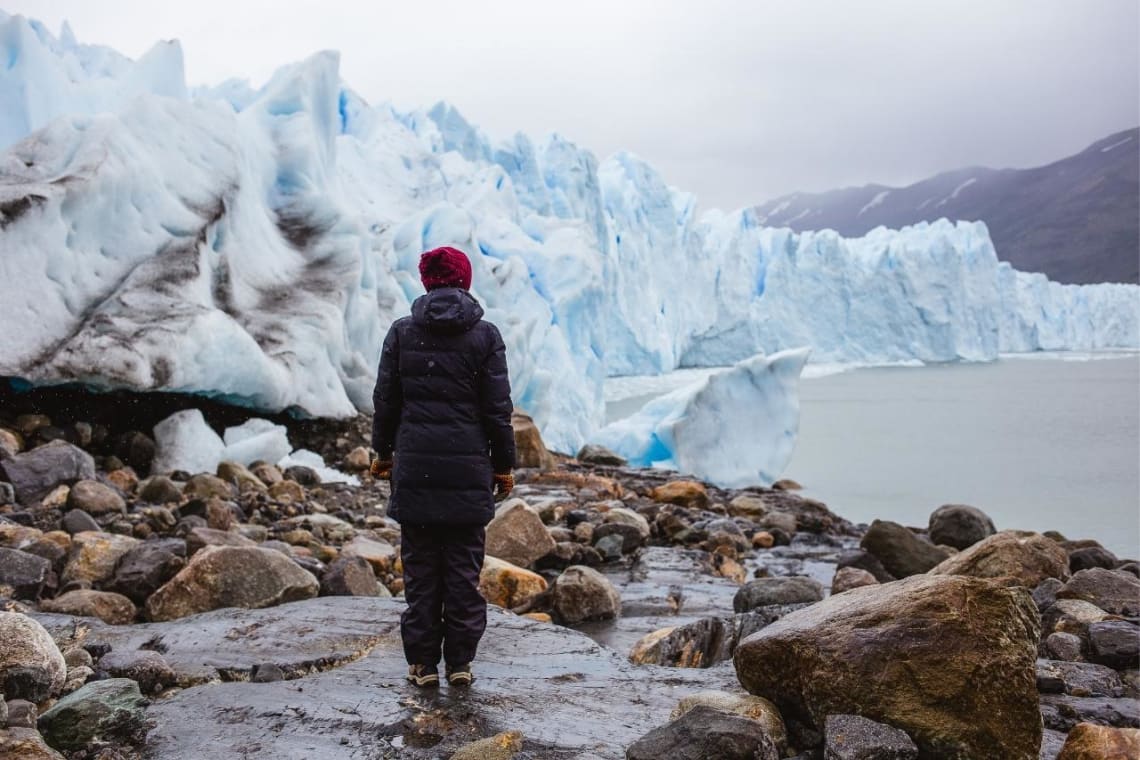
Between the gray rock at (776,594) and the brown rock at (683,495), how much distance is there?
13.5ft

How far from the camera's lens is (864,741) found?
1765 mm

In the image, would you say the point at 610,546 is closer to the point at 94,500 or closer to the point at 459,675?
the point at 94,500

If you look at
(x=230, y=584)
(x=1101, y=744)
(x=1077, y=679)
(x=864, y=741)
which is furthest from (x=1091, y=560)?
(x=230, y=584)

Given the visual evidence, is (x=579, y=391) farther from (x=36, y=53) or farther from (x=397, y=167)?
(x=36, y=53)

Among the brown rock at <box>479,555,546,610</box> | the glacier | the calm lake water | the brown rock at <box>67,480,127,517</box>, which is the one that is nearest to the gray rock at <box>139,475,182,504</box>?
the brown rock at <box>67,480,127,517</box>

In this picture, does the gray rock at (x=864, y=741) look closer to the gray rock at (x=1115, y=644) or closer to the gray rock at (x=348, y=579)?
the gray rock at (x=1115, y=644)

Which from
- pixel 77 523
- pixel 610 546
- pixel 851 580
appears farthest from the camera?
pixel 610 546

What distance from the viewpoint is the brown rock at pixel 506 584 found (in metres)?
3.80

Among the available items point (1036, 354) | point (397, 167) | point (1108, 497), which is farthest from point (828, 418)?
point (1036, 354)

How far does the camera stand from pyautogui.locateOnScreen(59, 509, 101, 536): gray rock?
4.04m

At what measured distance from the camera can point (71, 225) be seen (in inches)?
238

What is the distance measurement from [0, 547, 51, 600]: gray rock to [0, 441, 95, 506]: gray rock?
4.48 ft

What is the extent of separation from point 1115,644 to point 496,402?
6.86ft

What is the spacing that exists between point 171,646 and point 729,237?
84.5 feet
